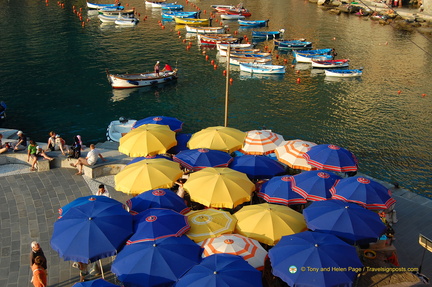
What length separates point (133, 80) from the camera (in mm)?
39844

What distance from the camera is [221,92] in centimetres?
4041

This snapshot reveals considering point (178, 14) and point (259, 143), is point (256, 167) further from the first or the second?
point (178, 14)

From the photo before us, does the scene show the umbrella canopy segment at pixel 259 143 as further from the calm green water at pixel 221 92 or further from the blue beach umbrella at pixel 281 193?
the calm green water at pixel 221 92

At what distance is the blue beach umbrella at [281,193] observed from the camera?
16.5 metres

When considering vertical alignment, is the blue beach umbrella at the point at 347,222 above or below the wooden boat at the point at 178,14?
above

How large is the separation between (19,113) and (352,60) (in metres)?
36.2

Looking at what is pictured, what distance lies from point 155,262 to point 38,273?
12.0 ft

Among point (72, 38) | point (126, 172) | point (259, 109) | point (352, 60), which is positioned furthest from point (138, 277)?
point (72, 38)

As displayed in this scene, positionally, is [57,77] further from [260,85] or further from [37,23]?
[37,23]

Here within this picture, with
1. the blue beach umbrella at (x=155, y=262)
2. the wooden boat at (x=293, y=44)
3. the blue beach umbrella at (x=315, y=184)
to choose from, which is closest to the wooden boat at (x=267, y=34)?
the wooden boat at (x=293, y=44)

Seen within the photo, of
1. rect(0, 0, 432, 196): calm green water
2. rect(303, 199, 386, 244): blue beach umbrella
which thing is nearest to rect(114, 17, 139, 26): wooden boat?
rect(0, 0, 432, 196): calm green water

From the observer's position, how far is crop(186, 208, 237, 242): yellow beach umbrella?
45.9 ft

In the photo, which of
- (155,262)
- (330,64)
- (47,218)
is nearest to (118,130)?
(47,218)

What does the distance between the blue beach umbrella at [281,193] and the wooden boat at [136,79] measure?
83.8ft
